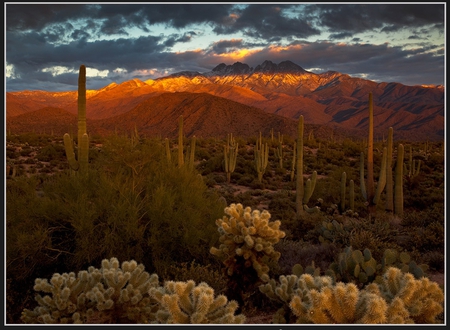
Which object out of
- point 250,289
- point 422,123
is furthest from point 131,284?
point 422,123

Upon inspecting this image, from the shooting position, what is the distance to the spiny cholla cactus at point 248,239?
5.92 m

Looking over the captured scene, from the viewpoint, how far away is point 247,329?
12.5 ft

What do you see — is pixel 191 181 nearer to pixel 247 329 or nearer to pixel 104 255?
pixel 104 255

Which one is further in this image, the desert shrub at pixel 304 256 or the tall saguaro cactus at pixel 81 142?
the tall saguaro cactus at pixel 81 142

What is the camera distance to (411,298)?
4523 millimetres

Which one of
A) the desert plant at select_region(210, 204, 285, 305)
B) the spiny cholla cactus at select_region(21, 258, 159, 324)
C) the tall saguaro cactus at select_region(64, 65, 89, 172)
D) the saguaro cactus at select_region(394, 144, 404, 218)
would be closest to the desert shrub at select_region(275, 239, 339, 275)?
the desert plant at select_region(210, 204, 285, 305)

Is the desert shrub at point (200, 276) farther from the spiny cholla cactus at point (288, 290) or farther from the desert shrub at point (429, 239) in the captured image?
the desert shrub at point (429, 239)

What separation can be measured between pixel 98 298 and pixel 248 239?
203cm

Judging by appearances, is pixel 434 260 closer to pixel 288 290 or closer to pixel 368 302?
pixel 288 290

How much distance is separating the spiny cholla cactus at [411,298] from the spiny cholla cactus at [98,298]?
2.70 metres

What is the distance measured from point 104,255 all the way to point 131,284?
7.70 ft

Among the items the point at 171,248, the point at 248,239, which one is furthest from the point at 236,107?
the point at 248,239

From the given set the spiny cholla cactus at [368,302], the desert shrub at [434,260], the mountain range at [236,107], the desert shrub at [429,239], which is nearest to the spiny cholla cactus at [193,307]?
the spiny cholla cactus at [368,302]

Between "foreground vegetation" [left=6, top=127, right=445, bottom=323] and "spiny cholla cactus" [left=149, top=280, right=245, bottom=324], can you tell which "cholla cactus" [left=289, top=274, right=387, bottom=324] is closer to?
"foreground vegetation" [left=6, top=127, right=445, bottom=323]
